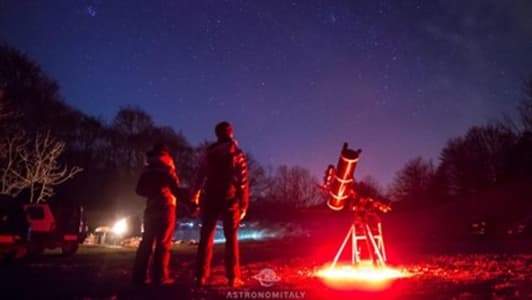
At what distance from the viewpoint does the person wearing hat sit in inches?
260

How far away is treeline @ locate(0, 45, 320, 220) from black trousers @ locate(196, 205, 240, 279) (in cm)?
2360

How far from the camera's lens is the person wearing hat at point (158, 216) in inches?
260

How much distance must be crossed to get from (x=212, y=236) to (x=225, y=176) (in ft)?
2.83

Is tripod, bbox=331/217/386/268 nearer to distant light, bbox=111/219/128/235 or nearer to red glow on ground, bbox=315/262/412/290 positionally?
red glow on ground, bbox=315/262/412/290

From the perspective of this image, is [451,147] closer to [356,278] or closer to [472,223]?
[472,223]

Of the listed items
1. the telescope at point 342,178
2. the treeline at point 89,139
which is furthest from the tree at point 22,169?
the telescope at point 342,178

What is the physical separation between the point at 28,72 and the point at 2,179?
36.8 ft

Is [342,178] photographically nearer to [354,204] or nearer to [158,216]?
[354,204]

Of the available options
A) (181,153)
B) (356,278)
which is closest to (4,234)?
(356,278)

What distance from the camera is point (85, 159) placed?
4716cm

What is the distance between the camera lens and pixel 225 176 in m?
6.70

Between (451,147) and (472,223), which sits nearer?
(472,223)

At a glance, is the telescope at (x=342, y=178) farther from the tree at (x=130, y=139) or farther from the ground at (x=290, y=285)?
the tree at (x=130, y=139)

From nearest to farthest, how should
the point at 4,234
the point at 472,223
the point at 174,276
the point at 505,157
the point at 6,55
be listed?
the point at 174,276 < the point at 4,234 < the point at 6,55 < the point at 472,223 < the point at 505,157
